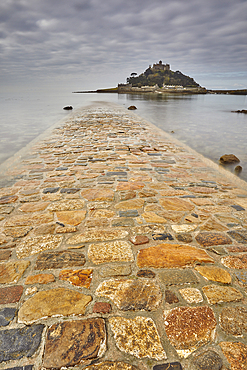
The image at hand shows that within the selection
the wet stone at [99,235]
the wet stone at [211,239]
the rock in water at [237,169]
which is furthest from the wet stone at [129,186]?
the rock in water at [237,169]

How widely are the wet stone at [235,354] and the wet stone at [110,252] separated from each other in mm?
1046

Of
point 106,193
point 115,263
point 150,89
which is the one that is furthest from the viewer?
point 150,89

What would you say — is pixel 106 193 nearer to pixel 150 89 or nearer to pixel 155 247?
pixel 155 247

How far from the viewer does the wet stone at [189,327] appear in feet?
4.73

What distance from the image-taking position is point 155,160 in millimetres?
6020

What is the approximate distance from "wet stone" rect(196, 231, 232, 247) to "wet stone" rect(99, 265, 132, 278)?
0.99m

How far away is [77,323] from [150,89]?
95.6 meters

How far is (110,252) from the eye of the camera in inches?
91.5

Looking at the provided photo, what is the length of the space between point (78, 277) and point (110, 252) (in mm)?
456

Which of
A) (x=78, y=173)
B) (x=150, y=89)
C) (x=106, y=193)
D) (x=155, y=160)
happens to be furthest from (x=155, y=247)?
(x=150, y=89)

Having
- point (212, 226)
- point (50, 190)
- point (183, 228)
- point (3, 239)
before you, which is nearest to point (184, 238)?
point (183, 228)

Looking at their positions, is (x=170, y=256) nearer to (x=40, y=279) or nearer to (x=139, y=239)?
(x=139, y=239)

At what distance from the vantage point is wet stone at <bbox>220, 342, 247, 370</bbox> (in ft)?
4.36

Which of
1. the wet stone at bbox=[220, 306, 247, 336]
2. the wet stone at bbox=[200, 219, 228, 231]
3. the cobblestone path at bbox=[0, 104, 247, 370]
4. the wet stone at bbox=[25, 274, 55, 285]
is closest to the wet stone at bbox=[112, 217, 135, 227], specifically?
the cobblestone path at bbox=[0, 104, 247, 370]
